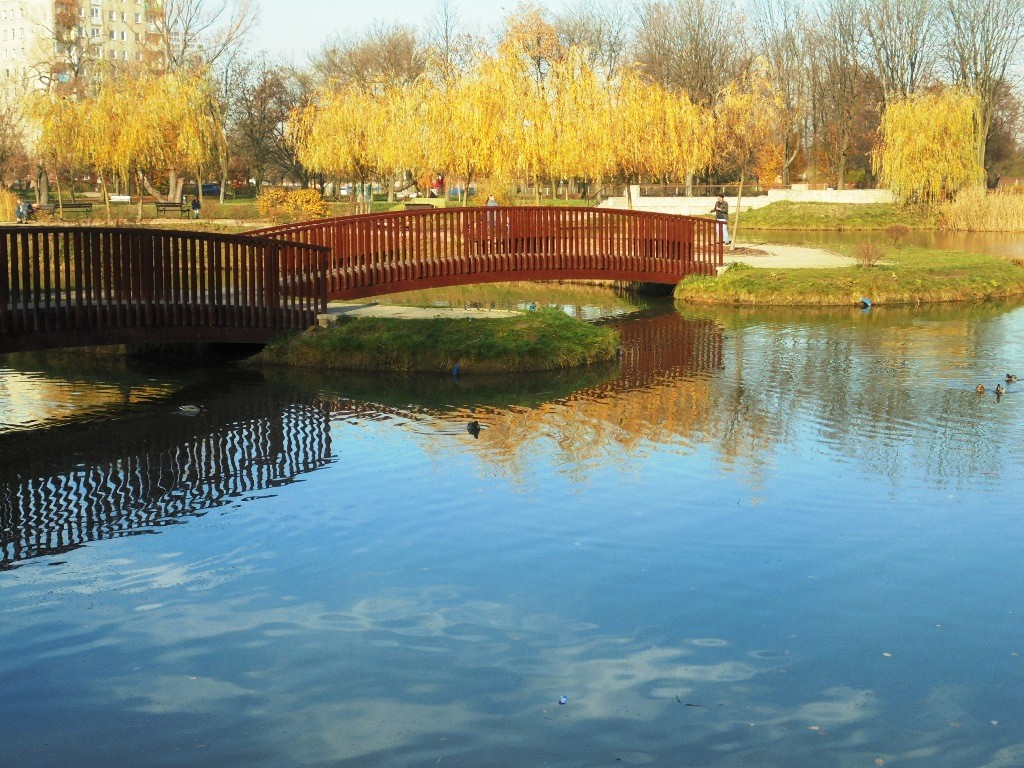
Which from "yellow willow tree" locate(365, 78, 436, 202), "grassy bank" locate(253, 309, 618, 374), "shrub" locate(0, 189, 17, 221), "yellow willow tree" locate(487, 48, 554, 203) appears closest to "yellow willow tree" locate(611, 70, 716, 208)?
"yellow willow tree" locate(487, 48, 554, 203)

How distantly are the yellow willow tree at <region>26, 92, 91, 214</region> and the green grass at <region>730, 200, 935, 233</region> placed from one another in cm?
2905

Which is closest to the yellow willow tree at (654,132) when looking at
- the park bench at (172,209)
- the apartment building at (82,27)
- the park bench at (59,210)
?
the park bench at (172,209)

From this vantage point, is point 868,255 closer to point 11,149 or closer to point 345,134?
point 345,134

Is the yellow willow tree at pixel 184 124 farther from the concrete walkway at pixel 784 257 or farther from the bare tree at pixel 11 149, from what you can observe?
the concrete walkway at pixel 784 257

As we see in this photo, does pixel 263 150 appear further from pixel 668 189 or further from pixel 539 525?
pixel 539 525

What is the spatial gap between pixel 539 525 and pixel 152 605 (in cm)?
325

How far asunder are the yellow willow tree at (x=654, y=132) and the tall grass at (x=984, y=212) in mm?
11620

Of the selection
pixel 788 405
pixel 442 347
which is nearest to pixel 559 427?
pixel 788 405

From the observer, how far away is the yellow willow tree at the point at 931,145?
188ft

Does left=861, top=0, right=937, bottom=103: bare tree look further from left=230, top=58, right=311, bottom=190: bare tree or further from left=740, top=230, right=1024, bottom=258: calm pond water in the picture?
left=230, top=58, right=311, bottom=190: bare tree

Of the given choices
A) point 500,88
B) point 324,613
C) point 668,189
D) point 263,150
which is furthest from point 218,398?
point 263,150

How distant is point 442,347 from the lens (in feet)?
60.3

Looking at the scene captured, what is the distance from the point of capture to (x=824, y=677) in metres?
7.58

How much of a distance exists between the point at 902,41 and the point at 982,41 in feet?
14.8
